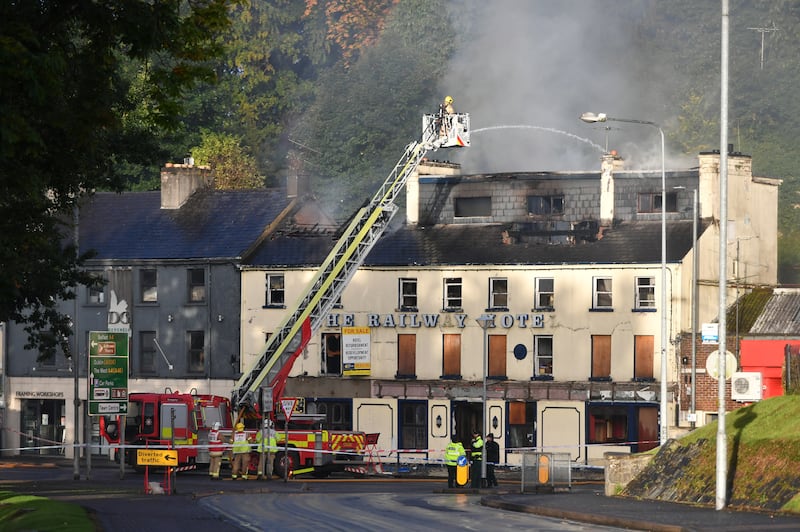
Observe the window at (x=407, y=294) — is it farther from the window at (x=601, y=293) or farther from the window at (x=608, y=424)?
the window at (x=608, y=424)

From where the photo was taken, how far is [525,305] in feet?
216

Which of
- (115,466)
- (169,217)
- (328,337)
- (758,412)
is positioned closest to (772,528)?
(758,412)

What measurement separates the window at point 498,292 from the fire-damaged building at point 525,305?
0.27 ft

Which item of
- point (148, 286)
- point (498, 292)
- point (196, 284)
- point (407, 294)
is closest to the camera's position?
point (498, 292)

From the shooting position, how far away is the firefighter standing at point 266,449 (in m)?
49.3

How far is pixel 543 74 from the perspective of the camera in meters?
101

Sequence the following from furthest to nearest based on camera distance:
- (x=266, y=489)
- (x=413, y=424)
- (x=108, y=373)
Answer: (x=413, y=424) < (x=108, y=373) < (x=266, y=489)

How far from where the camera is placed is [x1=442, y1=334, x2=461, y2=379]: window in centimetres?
6662

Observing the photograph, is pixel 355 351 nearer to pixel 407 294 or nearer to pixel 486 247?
pixel 407 294

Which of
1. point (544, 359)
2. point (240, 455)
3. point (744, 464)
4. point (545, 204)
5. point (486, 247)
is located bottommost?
point (240, 455)

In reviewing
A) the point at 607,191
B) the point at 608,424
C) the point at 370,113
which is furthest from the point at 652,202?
the point at 370,113

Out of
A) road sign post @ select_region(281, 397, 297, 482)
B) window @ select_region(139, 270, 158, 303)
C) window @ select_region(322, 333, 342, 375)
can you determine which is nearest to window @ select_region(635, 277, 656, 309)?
window @ select_region(322, 333, 342, 375)

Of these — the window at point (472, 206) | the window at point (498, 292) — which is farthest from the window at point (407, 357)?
the window at point (472, 206)

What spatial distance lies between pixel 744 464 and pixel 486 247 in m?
34.9
